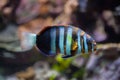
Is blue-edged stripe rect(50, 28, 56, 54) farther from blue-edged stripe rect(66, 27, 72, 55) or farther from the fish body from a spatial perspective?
blue-edged stripe rect(66, 27, 72, 55)

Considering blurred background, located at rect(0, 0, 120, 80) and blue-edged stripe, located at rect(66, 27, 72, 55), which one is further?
blurred background, located at rect(0, 0, 120, 80)

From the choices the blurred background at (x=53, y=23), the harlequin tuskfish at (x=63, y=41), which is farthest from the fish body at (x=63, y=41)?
the blurred background at (x=53, y=23)

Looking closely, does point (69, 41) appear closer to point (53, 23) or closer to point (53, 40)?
point (53, 40)

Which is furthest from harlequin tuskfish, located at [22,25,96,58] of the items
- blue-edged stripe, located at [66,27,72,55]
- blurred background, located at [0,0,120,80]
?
blurred background, located at [0,0,120,80]

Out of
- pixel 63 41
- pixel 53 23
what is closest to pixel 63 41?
pixel 63 41

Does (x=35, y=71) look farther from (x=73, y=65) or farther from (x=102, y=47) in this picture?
(x=102, y=47)

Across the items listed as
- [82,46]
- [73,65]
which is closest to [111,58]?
[73,65]
